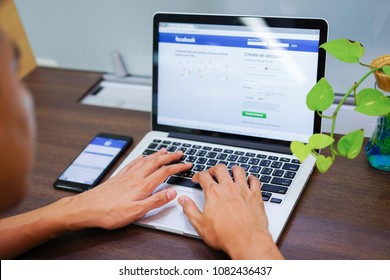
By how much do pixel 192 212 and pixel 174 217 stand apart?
45 mm

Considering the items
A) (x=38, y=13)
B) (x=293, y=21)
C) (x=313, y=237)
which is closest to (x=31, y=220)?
(x=313, y=237)

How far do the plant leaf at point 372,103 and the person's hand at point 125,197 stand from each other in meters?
0.36

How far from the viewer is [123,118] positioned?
1236mm

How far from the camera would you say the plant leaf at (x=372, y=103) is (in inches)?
30.7

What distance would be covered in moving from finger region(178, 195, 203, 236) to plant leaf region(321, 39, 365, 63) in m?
0.37

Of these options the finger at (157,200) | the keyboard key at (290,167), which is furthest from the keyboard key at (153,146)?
the keyboard key at (290,167)

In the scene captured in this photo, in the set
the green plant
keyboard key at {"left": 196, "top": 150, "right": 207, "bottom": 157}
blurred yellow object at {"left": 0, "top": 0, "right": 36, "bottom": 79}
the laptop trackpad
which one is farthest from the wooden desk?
blurred yellow object at {"left": 0, "top": 0, "right": 36, "bottom": 79}

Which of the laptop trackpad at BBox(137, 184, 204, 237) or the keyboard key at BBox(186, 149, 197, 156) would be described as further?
the keyboard key at BBox(186, 149, 197, 156)

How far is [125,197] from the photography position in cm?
87

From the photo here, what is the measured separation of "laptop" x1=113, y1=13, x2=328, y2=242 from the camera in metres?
0.92

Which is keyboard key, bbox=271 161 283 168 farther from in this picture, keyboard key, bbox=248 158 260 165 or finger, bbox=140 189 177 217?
finger, bbox=140 189 177 217

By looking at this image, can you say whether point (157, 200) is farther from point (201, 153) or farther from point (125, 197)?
point (201, 153)
